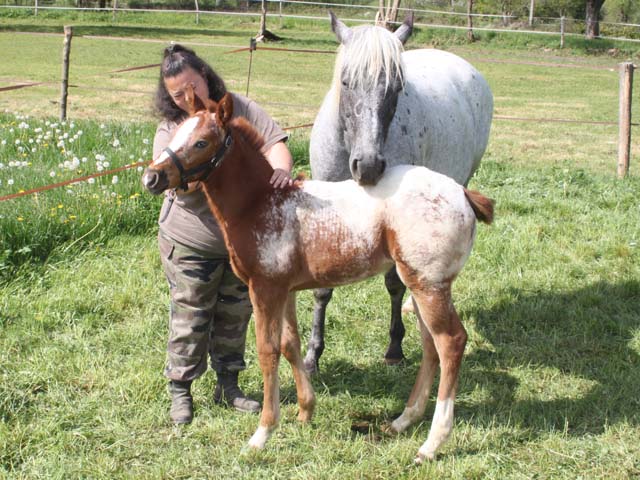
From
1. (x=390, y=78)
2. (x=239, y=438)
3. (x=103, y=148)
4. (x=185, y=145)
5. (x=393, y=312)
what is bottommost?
(x=239, y=438)

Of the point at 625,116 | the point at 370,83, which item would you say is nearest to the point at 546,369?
the point at 370,83

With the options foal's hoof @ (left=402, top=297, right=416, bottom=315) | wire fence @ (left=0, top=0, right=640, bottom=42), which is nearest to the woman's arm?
foal's hoof @ (left=402, top=297, right=416, bottom=315)

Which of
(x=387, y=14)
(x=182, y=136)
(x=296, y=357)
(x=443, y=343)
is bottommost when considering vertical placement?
(x=296, y=357)

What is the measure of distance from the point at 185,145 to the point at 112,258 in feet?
9.85

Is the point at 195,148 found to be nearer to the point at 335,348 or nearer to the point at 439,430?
the point at 439,430

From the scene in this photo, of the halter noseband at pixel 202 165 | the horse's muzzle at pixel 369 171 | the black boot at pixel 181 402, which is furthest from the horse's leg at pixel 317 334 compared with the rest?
the halter noseband at pixel 202 165

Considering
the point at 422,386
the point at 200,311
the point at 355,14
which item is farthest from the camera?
the point at 355,14

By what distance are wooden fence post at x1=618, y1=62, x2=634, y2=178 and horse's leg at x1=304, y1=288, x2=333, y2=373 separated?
5.70 m

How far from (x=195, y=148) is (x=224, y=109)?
20 centimetres

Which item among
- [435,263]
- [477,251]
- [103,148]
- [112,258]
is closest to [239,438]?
[435,263]

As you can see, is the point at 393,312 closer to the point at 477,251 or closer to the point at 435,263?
the point at 435,263

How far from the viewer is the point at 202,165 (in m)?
2.81

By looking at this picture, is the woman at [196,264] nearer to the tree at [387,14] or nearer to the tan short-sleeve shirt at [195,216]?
the tan short-sleeve shirt at [195,216]

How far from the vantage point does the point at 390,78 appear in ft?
10.9
